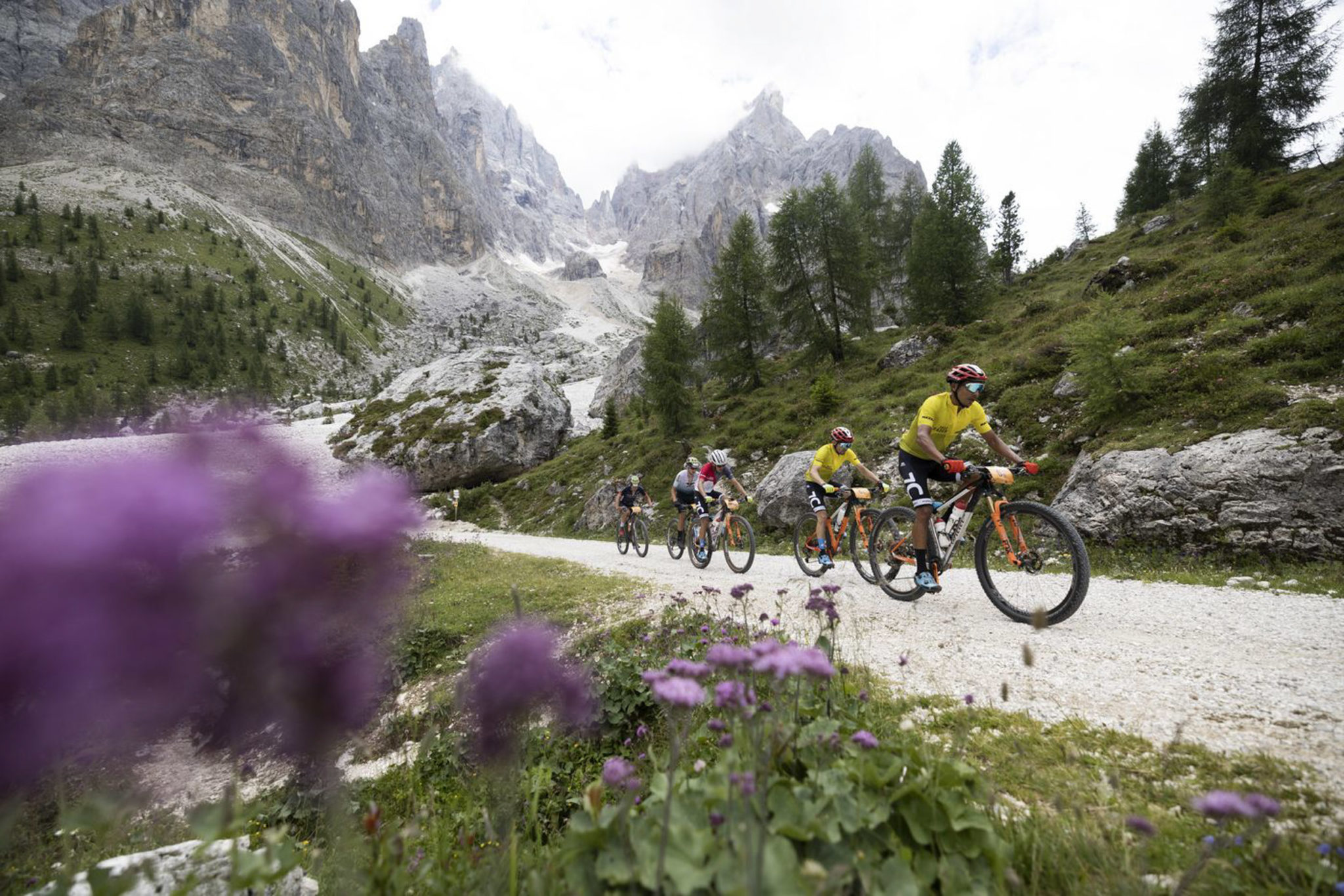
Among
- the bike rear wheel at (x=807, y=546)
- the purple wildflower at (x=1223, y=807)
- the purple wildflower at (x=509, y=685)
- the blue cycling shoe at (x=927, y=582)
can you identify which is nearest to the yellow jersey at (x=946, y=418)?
the blue cycling shoe at (x=927, y=582)

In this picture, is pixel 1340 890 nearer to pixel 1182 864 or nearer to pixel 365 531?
pixel 1182 864

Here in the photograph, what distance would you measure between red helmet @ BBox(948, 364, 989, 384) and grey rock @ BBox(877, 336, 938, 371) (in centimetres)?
1922

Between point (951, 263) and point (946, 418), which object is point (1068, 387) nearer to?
point (946, 418)

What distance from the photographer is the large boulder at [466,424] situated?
37.9 metres

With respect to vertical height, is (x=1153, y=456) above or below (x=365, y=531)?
above

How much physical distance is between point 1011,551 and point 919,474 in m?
1.58

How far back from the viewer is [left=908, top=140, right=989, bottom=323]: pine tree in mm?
30000

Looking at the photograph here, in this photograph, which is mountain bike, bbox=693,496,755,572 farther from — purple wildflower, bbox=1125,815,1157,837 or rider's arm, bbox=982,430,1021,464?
purple wildflower, bbox=1125,815,1157,837

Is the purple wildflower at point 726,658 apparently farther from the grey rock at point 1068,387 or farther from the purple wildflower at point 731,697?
the grey rock at point 1068,387

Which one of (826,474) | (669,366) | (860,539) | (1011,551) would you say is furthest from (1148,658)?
(669,366)

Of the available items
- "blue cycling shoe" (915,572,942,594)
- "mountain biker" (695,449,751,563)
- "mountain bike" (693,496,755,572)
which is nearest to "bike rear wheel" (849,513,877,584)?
"blue cycling shoe" (915,572,942,594)

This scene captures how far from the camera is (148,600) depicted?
45.1 inches

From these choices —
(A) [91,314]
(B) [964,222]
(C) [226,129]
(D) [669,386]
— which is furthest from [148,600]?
(C) [226,129]

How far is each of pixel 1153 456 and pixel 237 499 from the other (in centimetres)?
1320
